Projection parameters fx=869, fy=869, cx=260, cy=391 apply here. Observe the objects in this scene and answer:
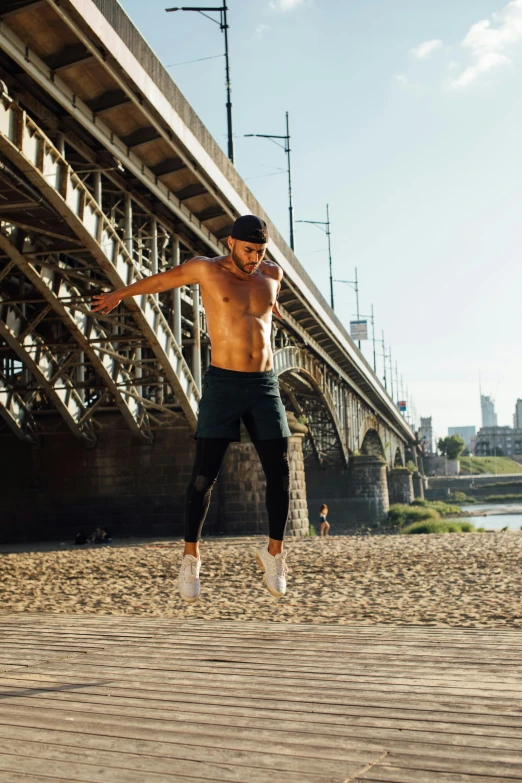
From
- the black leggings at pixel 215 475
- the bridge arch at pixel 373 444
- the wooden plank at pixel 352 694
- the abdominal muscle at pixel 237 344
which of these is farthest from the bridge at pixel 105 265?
the bridge arch at pixel 373 444

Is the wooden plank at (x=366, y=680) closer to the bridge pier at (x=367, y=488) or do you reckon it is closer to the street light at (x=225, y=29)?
the street light at (x=225, y=29)

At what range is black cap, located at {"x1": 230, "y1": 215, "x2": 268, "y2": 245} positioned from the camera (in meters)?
4.18

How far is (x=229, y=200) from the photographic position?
1952 centimetres

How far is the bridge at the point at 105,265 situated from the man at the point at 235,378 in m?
9.24

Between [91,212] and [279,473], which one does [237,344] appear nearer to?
[279,473]

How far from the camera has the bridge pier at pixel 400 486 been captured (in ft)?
234

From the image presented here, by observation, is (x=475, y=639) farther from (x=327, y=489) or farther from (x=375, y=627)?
(x=327, y=489)

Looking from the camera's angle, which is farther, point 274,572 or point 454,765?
point 274,572

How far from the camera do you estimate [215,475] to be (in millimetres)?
4246

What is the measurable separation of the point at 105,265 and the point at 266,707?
47.7 feet

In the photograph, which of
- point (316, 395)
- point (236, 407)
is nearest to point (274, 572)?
point (236, 407)

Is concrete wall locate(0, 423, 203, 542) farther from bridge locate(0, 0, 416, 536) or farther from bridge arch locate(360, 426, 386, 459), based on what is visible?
bridge arch locate(360, 426, 386, 459)

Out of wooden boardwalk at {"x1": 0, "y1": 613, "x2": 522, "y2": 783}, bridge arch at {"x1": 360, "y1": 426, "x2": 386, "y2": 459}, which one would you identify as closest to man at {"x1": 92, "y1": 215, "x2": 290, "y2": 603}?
wooden boardwalk at {"x1": 0, "y1": 613, "x2": 522, "y2": 783}

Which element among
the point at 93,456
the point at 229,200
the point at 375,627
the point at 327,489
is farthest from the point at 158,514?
the point at 327,489
